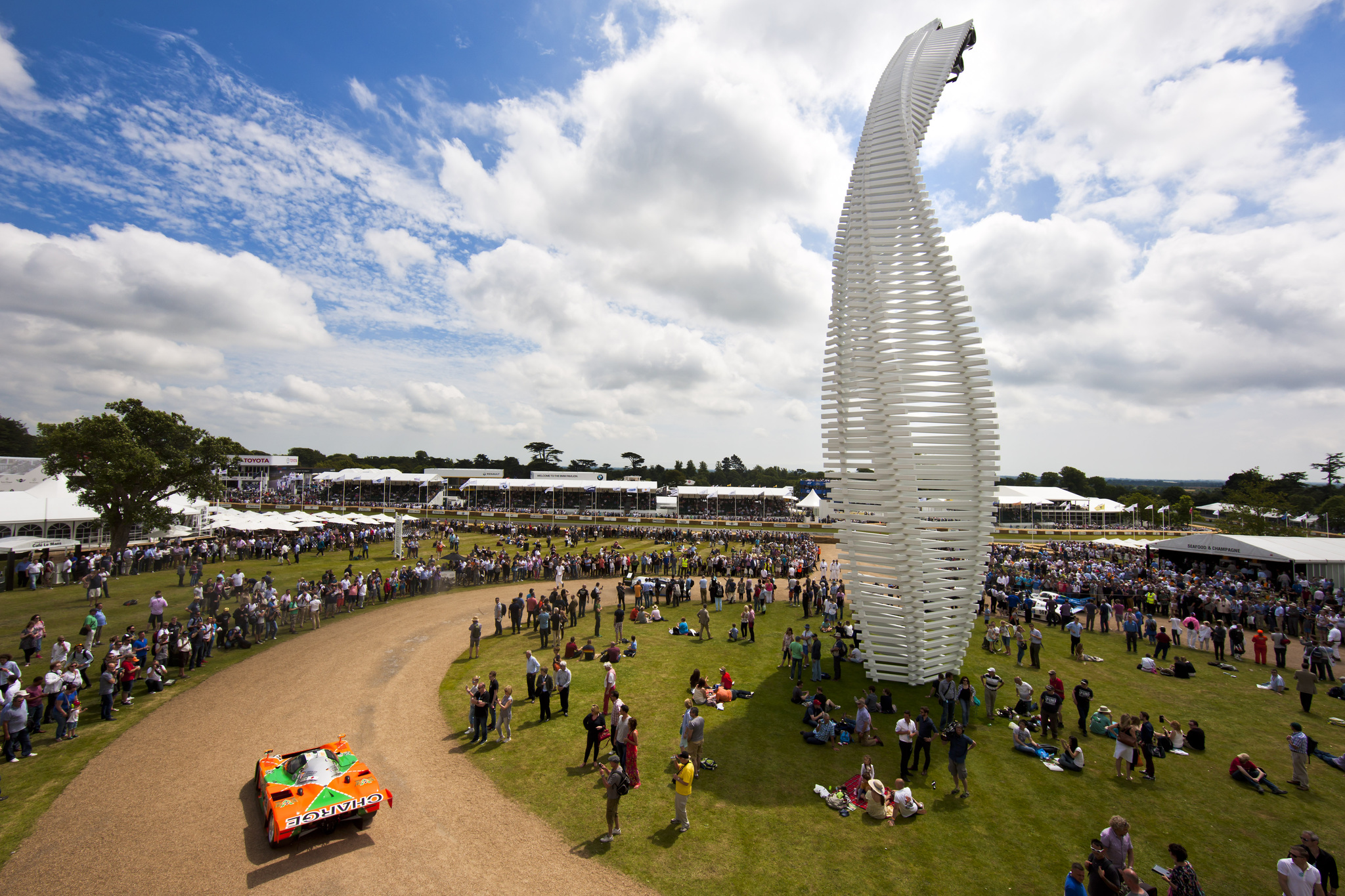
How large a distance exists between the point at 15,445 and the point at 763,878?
394ft

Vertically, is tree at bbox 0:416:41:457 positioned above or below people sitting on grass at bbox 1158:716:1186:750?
above

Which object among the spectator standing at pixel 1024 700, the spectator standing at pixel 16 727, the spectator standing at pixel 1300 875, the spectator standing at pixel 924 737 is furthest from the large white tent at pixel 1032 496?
the spectator standing at pixel 16 727

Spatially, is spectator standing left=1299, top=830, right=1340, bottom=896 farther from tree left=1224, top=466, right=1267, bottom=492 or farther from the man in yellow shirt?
tree left=1224, top=466, right=1267, bottom=492

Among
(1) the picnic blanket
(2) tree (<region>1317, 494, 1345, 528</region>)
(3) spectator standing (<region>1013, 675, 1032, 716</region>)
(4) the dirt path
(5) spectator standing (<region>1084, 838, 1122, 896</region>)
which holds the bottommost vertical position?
(4) the dirt path

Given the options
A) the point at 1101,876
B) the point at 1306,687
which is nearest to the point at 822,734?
the point at 1101,876

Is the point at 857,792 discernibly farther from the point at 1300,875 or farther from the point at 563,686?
the point at 563,686

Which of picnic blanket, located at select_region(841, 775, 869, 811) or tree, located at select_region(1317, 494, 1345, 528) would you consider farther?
tree, located at select_region(1317, 494, 1345, 528)

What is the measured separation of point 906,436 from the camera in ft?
39.3

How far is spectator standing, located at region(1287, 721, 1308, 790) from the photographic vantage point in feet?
28.3

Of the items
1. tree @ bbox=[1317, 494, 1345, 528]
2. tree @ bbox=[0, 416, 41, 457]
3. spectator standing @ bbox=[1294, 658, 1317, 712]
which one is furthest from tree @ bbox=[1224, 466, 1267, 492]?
tree @ bbox=[0, 416, 41, 457]

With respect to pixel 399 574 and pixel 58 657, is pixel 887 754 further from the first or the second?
pixel 399 574

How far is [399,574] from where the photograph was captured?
846 inches

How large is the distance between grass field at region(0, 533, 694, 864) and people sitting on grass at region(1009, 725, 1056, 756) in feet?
46.9

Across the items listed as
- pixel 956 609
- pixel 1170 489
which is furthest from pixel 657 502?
pixel 1170 489
